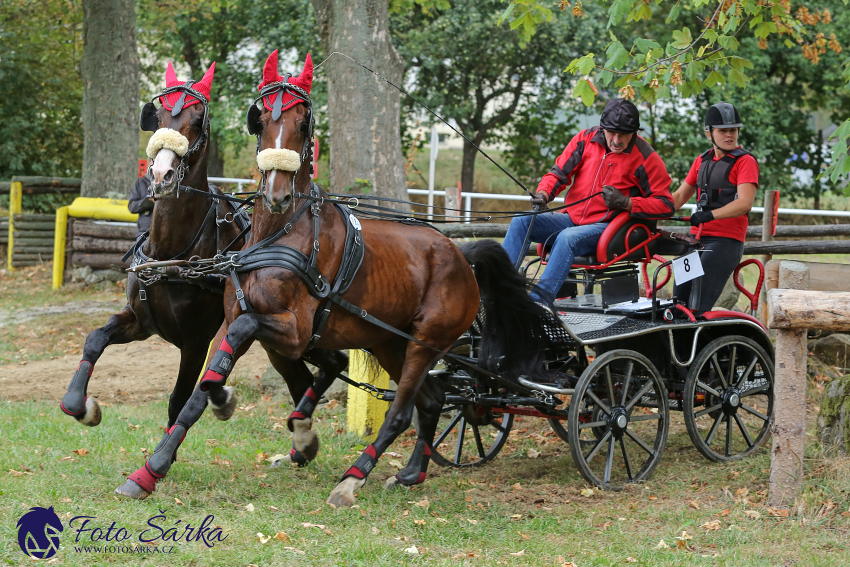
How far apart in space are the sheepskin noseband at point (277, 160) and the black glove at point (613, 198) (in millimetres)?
2192

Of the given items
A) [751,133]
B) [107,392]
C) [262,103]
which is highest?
[751,133]

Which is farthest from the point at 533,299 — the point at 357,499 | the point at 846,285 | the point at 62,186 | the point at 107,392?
the point at 62,186

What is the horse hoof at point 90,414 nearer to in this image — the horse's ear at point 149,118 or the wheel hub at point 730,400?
the horse's ear at point 149,118

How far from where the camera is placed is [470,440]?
6.62m

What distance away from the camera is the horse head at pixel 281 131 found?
4.23 m

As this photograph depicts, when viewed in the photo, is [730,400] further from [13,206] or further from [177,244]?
[13,206]

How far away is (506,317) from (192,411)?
2.02m

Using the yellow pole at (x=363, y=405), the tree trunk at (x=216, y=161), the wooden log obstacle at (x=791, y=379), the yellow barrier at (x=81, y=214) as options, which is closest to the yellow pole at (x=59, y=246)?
the yellow barrier at (x=81, y=214)

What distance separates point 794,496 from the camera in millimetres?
4738

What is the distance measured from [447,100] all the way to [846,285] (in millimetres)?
11946

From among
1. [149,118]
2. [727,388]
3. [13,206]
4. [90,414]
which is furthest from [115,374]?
[13,206]

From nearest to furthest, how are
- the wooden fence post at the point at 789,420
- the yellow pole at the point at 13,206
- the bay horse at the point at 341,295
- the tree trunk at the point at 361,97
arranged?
the bay horse at the point at 341,295 → the wooden fence post at the point at 789,420 → the tree trunk at the point at 361,97 → the yellow pole at the point at 13,206

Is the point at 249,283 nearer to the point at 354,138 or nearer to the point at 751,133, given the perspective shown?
the point at 354,138

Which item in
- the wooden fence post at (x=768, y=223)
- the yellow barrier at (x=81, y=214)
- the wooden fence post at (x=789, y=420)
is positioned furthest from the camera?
the yellow barrier at (x=81, y=214)
